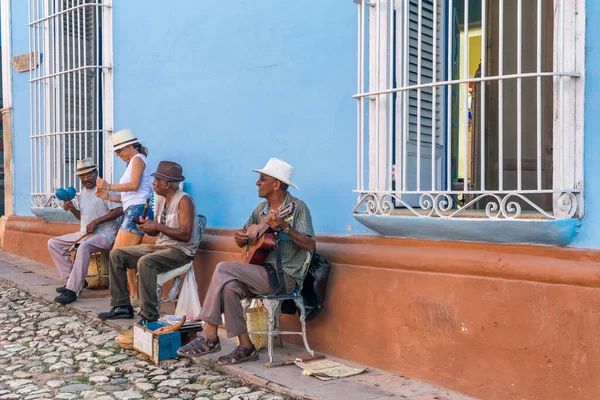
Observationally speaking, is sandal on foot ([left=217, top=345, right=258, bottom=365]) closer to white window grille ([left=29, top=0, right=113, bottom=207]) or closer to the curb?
the curb

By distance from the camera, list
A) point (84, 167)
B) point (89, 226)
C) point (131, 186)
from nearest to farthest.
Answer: point (131, 186)
point (89, 226)
point (84, 167)

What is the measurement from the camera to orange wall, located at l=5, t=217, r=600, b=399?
11.5ft

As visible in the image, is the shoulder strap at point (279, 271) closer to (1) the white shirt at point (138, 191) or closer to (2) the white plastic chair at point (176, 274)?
(2) the white plastic chair at point (176, 274)

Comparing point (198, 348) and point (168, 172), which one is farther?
point (168, 172)

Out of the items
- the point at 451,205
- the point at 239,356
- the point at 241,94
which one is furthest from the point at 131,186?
the point at 451,205

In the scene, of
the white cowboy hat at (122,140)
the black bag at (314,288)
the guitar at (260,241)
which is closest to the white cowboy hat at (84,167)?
the white cowboy hat at (122,140)

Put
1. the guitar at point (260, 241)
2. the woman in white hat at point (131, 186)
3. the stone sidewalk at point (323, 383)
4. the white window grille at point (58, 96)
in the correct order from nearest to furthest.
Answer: the stone sidewalk at point (323, 383)
the guitar at point (260, 241)
the woman in white hat at point (131, 186)
the white window grille at point (58, 96)

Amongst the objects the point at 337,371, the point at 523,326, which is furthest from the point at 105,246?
the point at 523,326

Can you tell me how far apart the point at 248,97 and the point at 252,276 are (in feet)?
5.60

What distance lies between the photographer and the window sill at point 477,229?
3.58m

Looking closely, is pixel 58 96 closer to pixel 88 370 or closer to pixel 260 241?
pixel 88 370

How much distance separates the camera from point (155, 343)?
15.4 ft

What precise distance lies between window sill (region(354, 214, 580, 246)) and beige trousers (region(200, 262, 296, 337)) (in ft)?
2.42

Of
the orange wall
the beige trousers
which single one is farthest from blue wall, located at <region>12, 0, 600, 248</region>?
the beige trousers
